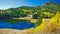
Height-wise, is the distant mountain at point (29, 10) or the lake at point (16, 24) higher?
the distant mountain at point (29, 10)

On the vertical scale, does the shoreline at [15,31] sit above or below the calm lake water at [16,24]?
below

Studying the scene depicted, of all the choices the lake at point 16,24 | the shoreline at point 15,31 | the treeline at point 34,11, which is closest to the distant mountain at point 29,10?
the treeline at point 34,11

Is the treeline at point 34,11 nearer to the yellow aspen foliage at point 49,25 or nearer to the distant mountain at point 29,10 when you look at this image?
the distant mountain at point 29,10

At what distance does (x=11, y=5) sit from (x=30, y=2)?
50 cm

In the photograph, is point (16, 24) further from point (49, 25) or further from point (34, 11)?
point (49, 25)

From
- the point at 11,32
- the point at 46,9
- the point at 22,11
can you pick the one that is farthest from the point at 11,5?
the point at 46,9

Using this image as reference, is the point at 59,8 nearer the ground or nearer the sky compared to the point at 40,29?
nearer the sky

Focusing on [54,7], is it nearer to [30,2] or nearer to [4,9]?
[30,2]

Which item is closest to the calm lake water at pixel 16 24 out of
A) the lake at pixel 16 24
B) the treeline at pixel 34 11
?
the lake at pixel 16 24

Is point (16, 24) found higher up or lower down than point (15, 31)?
higher up

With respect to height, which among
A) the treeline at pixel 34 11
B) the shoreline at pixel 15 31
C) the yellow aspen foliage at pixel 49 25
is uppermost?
the treeline at pixel 34 11

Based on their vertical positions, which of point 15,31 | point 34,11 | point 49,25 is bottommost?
point 15,31

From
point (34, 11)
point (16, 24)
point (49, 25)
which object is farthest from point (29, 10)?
point (49, 25)

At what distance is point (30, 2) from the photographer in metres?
3.04
